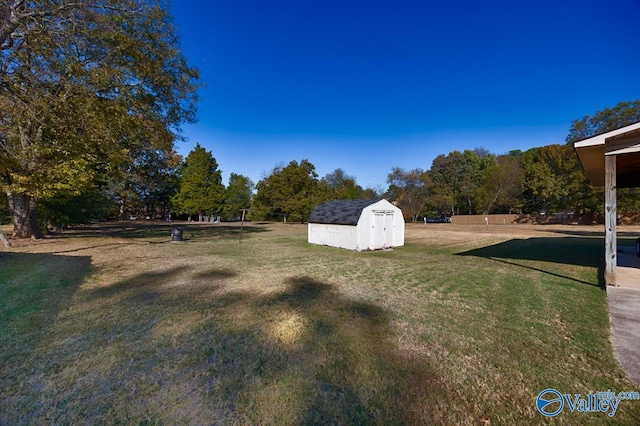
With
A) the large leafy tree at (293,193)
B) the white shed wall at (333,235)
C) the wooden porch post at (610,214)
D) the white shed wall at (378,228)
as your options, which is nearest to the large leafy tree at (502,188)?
the large leafy tree at (293,193)

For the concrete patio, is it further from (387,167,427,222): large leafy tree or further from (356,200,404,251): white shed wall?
(387,167,427,222): large leafy tree

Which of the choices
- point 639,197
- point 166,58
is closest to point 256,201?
point 166,58

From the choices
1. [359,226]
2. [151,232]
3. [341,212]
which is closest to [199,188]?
[151,232]

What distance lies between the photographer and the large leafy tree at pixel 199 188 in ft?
120

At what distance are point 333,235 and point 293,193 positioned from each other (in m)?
21.9

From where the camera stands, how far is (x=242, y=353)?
3258 millimetres

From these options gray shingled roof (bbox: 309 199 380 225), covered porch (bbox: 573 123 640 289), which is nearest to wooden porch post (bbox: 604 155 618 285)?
covered porch (bbox: 573 123 640 289)

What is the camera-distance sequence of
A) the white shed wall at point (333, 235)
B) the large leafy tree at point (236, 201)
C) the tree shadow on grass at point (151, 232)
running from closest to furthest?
the white shed wall at point (333, 235) < the tree shadow on grass at point (151, 232) < the large leafy tree at point (236, 201)

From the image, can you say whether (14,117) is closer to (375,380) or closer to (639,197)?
(375,380)

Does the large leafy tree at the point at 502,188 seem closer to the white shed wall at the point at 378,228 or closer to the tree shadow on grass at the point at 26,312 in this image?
the white shed wall at the point at 378,228

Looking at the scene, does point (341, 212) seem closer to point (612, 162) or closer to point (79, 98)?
point (612, 162)

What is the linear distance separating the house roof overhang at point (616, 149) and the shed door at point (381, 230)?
7.54 metres

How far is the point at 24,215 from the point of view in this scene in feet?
42.4

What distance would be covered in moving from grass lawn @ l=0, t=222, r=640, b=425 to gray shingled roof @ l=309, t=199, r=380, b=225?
21.5ft
